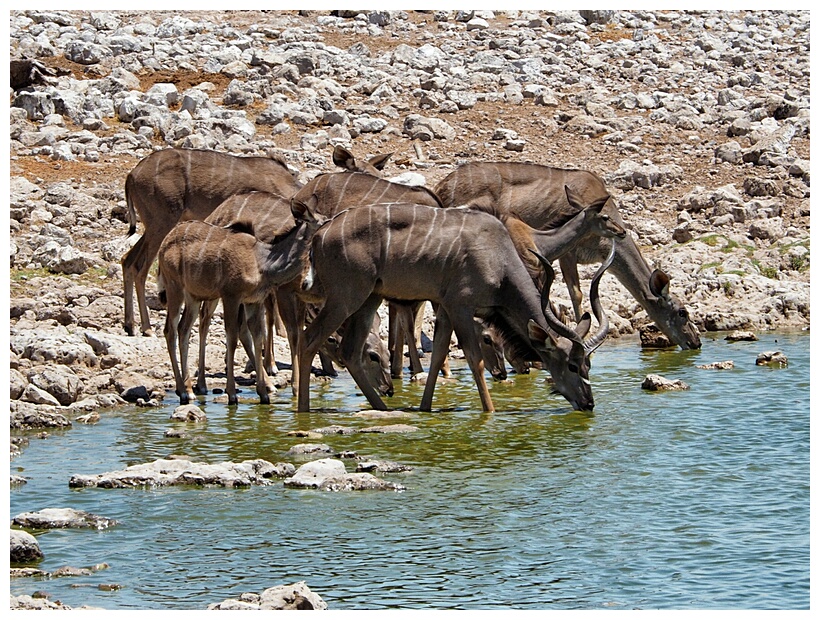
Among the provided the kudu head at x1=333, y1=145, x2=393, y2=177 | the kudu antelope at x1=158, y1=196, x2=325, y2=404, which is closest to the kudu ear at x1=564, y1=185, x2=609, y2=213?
the kudu head at x1=333, y1=145, x2=393, y2=177

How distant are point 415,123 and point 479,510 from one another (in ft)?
50.8

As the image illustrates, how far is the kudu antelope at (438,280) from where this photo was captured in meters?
13.4

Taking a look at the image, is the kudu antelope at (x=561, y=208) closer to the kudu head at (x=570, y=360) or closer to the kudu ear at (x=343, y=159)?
the kudu ear at (x=343, y=159)

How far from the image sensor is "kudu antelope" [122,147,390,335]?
54.9 feet

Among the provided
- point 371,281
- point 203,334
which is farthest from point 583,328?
point 203,334

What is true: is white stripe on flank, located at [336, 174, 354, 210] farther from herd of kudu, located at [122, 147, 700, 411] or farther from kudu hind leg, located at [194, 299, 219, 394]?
kudu hind leg, located at [194, 299, 219, 394]

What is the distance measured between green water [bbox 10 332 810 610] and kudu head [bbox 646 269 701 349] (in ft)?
8.65

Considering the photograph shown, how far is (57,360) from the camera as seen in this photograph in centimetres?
1462

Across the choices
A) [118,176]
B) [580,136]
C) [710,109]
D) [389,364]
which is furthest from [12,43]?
[389,364]

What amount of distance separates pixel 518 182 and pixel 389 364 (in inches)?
120

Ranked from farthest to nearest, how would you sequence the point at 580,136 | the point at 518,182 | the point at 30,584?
the point at 580,136, the point at 518,182, the point at 30,584

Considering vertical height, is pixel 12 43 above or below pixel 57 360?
above
